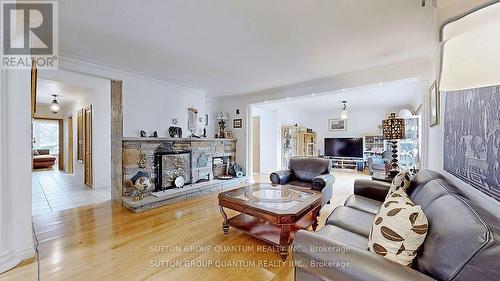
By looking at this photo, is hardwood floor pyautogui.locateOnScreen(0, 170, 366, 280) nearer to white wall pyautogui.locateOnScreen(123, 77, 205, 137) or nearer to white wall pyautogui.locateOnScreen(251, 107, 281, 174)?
white wall pyautogui.locateOnScreen(123, 77, 205, 137)

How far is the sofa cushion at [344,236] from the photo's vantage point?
5.05 feet

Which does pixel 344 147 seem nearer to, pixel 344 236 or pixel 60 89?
pixel 344 236

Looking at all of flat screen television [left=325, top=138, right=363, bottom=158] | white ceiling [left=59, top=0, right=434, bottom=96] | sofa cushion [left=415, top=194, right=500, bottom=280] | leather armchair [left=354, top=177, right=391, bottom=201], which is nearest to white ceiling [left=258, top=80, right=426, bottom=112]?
flat screen television [left=325, top=138, right=363, bottom=158]

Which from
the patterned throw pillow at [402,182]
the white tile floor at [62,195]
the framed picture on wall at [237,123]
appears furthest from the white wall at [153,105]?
the patterned throw pillow at [402,182]

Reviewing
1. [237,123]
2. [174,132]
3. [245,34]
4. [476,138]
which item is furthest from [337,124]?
[476,138]

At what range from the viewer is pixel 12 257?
192 cm

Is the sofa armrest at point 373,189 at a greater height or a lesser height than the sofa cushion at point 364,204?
greater

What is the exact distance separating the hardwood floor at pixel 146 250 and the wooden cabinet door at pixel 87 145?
2.03 meters

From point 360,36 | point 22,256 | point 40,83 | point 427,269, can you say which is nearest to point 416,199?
point 427,269

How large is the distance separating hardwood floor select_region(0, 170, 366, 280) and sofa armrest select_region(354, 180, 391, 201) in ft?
2.23

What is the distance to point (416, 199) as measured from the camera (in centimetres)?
175

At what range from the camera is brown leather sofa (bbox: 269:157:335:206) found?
3660 mm

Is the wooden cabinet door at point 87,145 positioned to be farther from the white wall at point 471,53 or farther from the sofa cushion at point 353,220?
the white wall at point 471,53

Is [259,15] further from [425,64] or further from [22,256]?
[22,256]
